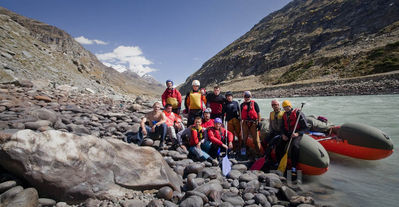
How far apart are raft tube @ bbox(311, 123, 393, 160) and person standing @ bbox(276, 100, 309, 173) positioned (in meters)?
2.46

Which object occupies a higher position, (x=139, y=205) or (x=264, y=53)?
(x=264, y=53)

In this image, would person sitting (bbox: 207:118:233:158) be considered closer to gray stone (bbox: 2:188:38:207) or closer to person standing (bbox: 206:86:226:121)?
person standing (bbox: 206:86:226:121)

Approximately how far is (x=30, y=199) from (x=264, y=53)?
90.9 metres

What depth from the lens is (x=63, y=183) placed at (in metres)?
2.79

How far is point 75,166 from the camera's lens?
295 centimetres

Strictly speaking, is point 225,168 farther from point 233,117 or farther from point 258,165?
point 233,117

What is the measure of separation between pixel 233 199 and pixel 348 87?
105 feet

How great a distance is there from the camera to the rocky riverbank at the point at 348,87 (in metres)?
23.0

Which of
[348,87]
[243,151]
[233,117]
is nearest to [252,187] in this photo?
[243,151]

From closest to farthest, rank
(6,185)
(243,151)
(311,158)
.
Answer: (6,185)
(311,158)
(243,151)

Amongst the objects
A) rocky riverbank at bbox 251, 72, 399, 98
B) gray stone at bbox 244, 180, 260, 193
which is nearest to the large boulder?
gray stone at bbox 244, 180, 260, 193

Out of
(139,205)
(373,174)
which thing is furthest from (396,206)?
(139,205)

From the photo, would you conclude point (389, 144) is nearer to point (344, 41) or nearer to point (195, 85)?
point (195, 85)

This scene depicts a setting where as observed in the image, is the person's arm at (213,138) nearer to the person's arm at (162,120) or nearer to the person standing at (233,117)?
the person standing at (233,117)
